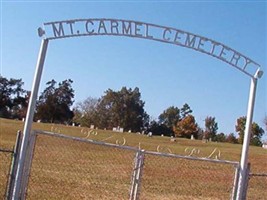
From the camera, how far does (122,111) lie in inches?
4473

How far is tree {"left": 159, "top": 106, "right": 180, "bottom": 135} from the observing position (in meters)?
116

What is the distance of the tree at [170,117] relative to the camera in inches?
4560

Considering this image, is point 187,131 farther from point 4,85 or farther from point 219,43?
point 219,43

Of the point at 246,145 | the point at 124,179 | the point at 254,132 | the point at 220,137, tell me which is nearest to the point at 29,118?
the point at 246,145

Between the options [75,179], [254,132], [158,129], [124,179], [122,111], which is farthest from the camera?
[122,111]

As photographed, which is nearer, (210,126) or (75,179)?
(75,179)

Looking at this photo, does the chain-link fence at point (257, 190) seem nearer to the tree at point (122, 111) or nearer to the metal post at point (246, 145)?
the metal post at point (246, 145)

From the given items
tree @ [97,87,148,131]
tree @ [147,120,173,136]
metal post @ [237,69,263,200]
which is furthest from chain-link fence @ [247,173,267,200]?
tree @ [97,87,148,131]

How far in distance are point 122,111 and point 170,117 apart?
42.2 feet

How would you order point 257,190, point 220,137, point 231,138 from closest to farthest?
point 257,190, point 231,138, point 220,137

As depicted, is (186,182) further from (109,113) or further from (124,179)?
(109,113)

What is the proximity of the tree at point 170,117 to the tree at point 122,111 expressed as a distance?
5827 millimetres

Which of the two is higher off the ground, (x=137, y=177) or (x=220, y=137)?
(x=220, y=137)

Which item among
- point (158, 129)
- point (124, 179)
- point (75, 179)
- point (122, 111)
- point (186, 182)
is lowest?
point (75, 179)
